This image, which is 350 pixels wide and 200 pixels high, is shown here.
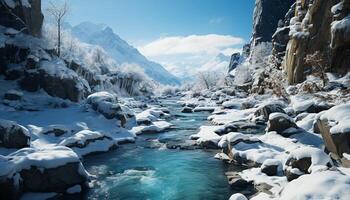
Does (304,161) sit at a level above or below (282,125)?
below

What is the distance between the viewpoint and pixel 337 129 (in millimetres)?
18125

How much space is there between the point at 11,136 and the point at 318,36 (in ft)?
128

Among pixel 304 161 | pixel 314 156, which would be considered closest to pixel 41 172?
pixel 304 161

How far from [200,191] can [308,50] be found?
3422 centimetres

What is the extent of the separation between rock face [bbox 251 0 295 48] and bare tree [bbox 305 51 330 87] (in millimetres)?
88240

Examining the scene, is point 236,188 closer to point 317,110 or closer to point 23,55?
point 317,110

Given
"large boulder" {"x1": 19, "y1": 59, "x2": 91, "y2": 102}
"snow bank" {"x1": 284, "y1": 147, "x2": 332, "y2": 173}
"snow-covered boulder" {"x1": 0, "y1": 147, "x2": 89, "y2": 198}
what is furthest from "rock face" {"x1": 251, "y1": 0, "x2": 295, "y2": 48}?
"snow-covered boulder" {"x1": 0, "y1": 147, "x2": 89, "y2": 198}

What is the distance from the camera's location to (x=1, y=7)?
158 feet

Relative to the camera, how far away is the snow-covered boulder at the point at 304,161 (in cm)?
1743

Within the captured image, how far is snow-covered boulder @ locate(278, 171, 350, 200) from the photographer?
416 inches

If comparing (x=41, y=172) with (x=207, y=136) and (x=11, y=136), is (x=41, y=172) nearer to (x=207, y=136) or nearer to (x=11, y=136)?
(x=11, y=136)

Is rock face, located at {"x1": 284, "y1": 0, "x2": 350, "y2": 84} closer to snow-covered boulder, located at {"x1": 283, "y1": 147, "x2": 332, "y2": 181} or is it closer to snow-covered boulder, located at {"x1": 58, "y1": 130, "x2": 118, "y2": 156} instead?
snow-covered boulder, located at {"x1": 283, "y1": 147, "x2": 332, "y2": 181}

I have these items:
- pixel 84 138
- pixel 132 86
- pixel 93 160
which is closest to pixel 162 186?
pixel 93 160

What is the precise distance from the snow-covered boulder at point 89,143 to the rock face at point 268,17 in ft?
351
